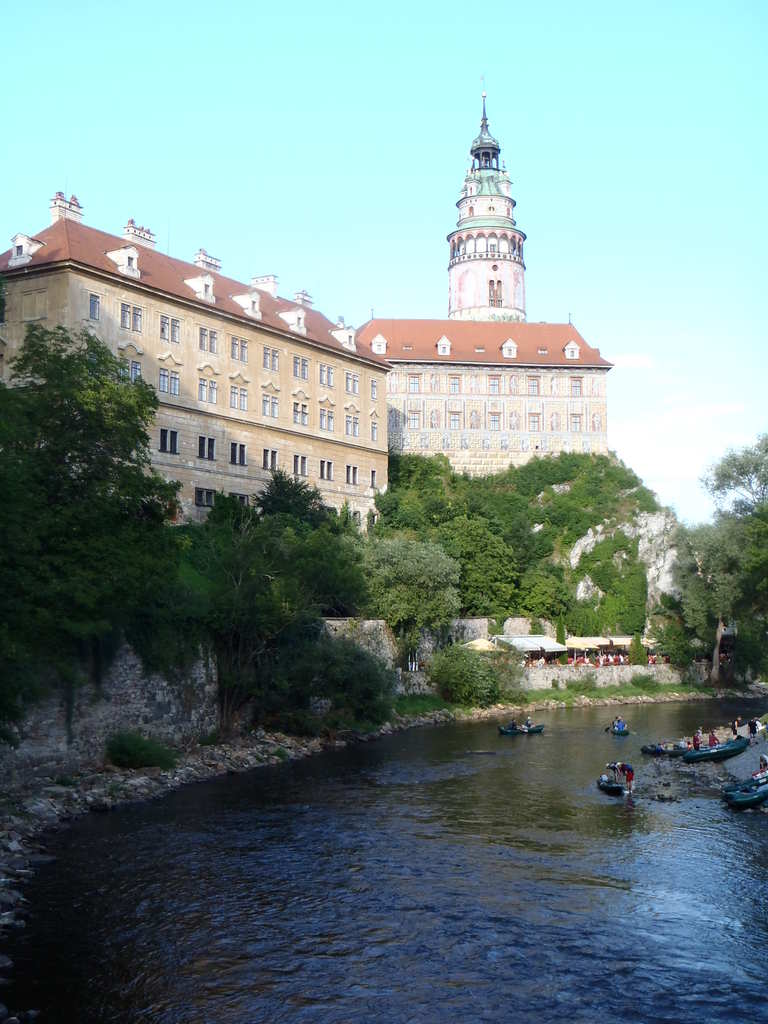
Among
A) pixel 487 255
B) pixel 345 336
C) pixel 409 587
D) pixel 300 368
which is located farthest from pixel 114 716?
pixel 487 255

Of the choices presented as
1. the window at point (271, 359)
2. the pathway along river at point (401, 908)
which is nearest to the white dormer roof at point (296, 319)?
the window at point (271, 359)

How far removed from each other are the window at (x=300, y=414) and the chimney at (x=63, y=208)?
15099mm

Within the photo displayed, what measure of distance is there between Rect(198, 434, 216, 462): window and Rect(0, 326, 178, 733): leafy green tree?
1799 centimetres

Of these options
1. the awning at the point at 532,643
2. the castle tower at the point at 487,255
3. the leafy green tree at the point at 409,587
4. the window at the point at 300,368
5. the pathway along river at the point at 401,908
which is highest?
the castle tower at the point at 487,255

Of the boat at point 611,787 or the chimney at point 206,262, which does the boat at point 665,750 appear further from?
the chimney at point 206,262

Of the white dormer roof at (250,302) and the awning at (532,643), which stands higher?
the white dormer roof at (250,302)

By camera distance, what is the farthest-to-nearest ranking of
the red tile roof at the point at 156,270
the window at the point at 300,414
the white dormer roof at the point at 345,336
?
1. the white dormer roof at the point at 345,336
2. the window at the point at 300,414
3. the red tile roof at the point at 156,270

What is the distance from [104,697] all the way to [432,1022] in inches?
755

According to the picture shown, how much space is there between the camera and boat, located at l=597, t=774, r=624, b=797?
96.7 ft

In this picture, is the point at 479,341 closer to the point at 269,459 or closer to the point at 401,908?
the point at 269,459

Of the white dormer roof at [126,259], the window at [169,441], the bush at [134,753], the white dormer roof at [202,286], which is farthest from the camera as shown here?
the white dormer roof at [202,286]

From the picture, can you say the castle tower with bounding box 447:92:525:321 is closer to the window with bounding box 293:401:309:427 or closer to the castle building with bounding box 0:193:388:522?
the castle building with bounding box 0:193:388:522

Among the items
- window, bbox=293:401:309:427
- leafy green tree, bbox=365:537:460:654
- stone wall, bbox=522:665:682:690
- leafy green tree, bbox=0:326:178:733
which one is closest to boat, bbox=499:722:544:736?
leafy green tree, bbox=365:537:460:654

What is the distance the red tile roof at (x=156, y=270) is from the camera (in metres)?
44.3
